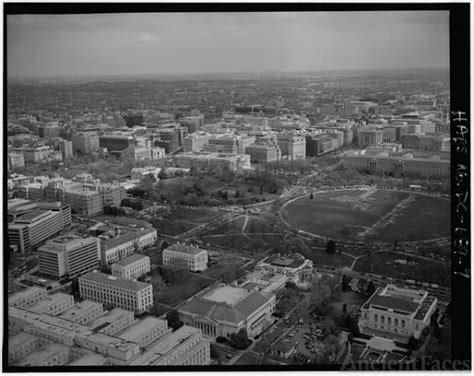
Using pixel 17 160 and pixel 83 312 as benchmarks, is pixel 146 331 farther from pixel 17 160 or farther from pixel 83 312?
pixel 17 160

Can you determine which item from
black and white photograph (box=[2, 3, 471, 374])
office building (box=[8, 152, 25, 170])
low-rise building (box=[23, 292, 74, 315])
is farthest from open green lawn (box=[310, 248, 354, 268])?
office building (box=[8, 152, 25, 170])

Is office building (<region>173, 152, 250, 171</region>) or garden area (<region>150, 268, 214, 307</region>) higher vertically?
office building (<region>173, 152, 250, 171</region>)

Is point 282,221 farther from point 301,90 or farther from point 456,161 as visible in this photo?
point 456,161

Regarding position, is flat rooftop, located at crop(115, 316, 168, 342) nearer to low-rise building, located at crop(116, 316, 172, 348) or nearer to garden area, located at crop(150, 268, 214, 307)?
low-rise building, located at crop(116, 316, 172, 348)

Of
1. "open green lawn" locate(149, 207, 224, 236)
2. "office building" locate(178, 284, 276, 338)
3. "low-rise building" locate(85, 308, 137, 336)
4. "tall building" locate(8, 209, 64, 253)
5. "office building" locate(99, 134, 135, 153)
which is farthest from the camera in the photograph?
"office building" locate(99, 134, 135, 153)

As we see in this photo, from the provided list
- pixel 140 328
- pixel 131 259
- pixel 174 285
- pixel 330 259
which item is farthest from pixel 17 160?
pixel 330 259

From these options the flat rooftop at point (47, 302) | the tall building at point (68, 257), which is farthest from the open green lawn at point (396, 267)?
the flat rooftop at point (47, 302)

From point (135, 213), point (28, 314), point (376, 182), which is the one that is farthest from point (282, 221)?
point (28, 314)
